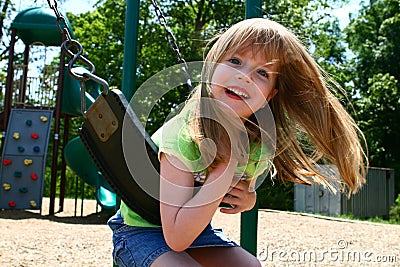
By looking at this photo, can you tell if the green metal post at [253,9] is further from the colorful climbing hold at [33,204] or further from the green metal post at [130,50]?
the colorful climbing hold at [33,204]

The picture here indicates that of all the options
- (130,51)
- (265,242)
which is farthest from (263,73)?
(265,242)

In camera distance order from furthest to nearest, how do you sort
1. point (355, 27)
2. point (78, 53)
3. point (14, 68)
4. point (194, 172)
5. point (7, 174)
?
point (355, 27), point (14, 68), point (7, 174), point (78, 53), point (194, 172)

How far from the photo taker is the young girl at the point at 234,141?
1.16 meters

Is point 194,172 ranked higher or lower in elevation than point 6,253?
higher

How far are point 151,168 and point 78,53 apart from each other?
43 cm

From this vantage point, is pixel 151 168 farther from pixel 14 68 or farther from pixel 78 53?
pixel 14 68

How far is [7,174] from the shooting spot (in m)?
6.62

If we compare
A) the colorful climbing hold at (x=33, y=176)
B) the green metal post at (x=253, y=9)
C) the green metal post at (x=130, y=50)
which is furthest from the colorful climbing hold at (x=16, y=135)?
the green metal post at (x=253, y=9)

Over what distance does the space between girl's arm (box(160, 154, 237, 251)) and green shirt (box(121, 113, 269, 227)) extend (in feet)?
0.06

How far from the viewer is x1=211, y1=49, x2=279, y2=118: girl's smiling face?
47.8 inches

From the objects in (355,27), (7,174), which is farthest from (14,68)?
(355,27)

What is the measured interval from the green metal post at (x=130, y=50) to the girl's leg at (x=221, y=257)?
2.13 ft

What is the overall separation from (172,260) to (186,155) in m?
0.24

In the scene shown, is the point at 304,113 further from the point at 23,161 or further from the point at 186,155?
the point at 23,161
